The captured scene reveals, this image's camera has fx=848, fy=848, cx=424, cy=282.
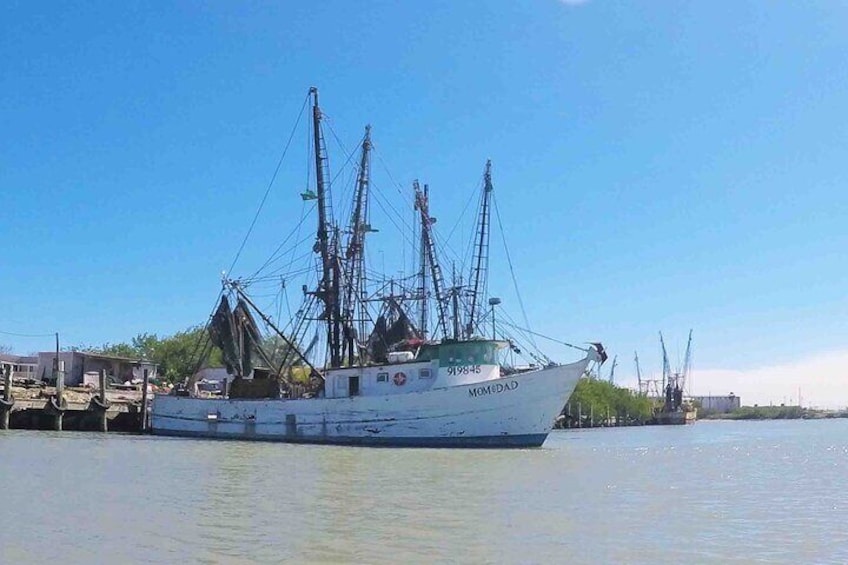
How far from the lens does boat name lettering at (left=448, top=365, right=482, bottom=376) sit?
37.8 metres

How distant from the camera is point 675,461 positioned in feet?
105

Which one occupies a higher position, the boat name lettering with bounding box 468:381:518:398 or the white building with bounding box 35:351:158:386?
the white building with bounding box 35:351:158:386

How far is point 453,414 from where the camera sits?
123 ft

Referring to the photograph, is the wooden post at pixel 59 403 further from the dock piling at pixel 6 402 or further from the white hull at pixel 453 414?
the white hull at pixel 453 414

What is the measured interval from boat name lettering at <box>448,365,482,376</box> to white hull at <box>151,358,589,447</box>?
760 millimetres

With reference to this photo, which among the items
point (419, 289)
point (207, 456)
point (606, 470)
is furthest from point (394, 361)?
point (419, 289)

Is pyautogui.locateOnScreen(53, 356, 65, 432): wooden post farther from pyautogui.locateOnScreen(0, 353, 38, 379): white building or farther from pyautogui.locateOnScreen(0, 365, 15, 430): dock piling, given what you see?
pyautogui.locateOnScreen(0, 353, 38, 379): white building

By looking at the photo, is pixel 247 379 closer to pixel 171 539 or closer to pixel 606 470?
pixel 606 470

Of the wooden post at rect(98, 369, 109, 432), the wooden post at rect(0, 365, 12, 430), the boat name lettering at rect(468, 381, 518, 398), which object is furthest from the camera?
the wooden post at rect(98, 369, 109, 432)

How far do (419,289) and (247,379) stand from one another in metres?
15.1

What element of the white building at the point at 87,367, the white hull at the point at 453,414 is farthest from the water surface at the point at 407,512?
the white building at the point at 87,367

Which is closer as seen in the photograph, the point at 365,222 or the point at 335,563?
the point at 335,563

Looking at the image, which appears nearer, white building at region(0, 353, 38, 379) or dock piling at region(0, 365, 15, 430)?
dock piling at region(0, 365, 15, 430)

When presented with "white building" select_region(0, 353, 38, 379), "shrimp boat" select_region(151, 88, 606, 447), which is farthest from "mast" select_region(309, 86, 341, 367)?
"white building" select_region(0, 353, 38, 379)
